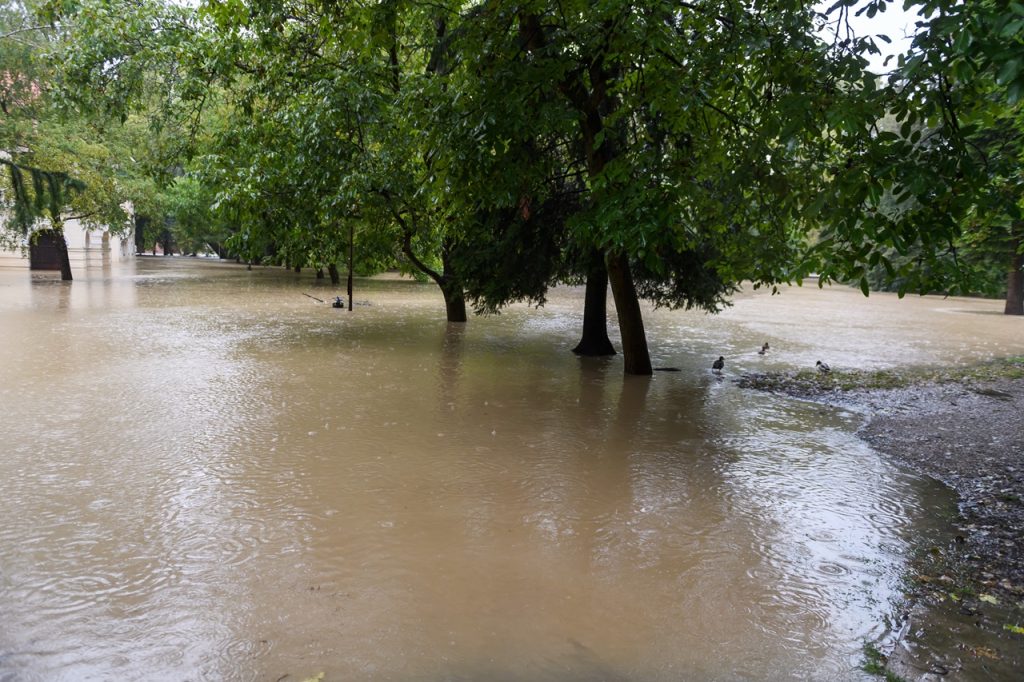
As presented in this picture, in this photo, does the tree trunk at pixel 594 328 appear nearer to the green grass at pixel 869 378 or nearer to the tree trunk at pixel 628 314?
the tree trunk at pixel 628 314

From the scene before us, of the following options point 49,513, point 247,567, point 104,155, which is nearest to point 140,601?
point 247,567

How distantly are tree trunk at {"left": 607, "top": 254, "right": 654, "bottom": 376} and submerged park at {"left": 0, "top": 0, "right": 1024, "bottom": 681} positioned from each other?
64mm

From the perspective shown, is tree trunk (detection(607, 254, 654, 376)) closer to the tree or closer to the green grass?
the green grass

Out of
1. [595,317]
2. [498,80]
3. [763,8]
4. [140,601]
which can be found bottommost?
[140,601]

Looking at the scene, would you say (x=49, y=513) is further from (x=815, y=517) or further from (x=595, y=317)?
(x=595, y=317)

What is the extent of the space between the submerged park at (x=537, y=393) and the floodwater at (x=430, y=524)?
0.11 feet

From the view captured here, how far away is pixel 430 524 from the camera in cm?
587

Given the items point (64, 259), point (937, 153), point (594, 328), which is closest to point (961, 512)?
point (937, 153)

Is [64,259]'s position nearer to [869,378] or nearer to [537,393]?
[537,393]

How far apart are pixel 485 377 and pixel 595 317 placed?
3.74m

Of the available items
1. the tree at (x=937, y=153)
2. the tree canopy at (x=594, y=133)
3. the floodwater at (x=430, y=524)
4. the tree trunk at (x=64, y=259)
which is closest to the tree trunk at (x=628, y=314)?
the tree canopy at (x=594, y=133)

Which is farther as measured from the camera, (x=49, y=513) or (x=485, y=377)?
(x=485, y=377)

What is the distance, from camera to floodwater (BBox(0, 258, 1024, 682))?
159 inches

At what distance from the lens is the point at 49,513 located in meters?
5.88
